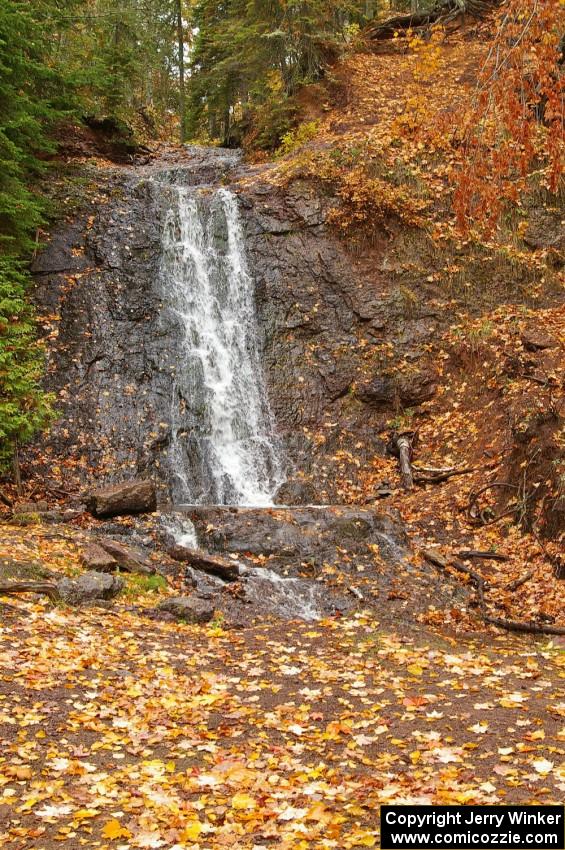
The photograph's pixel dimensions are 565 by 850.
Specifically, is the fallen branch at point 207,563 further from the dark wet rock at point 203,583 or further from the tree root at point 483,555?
the tree root at point 483,555

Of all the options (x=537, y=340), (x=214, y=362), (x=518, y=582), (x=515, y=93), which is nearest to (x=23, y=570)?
(x=518, y=582)

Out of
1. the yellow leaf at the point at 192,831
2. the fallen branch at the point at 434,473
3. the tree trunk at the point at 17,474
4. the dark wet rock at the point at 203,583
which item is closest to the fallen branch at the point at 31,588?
the dark wet rock at the point at 203,583

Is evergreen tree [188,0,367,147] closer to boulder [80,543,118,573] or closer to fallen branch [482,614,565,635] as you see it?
boulder [80,543,118,573]

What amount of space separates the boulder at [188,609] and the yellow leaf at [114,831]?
416cm

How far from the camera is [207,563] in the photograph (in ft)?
30.5

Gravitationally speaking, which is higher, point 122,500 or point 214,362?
point 214,362

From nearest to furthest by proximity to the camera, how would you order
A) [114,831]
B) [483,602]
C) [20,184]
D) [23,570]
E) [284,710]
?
[114,831], [284,710], [23,570], [483,602], [20,184]

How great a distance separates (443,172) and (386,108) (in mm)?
3925

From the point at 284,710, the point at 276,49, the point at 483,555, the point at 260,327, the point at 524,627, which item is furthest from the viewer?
the point at 276,49

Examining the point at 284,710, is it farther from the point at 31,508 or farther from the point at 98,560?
the point at 31,508

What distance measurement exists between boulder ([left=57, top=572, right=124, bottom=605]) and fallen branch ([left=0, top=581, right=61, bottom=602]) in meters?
0.11

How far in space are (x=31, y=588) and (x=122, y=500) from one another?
371 centimetres

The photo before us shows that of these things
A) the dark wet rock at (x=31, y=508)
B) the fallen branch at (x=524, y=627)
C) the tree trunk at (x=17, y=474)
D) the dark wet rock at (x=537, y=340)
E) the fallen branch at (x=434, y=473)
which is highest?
the dark wet rock at (x=537, y=340)

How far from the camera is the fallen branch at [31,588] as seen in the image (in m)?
7.07
